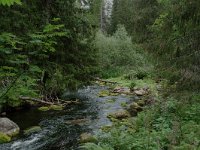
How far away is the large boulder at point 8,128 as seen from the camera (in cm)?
1098

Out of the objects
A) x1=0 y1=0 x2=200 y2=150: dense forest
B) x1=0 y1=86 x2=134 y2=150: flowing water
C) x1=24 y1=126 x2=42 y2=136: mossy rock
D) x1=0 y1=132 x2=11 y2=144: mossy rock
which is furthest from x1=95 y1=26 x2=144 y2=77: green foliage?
x1=0 y1=132 x2=11 y2=144: mossy rock

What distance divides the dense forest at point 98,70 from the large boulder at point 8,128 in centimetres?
25

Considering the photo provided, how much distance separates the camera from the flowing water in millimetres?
10055

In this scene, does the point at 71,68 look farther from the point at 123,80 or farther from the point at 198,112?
the point at 123,80

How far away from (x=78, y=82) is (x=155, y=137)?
27.5 ft

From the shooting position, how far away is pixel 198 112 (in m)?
8.78

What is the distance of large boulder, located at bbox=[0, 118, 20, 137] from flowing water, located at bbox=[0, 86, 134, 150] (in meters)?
0.31

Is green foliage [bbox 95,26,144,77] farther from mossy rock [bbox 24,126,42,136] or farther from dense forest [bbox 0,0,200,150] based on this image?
mossy rock [bbox 24,126,42,136]

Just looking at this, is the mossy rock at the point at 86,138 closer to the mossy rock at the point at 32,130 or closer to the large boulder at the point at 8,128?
the mossy rock at the point at 32,130

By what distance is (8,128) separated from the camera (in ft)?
36.8

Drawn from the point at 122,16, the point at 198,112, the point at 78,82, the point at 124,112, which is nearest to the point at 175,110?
the point at 198,112

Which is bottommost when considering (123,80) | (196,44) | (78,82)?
(123,80)

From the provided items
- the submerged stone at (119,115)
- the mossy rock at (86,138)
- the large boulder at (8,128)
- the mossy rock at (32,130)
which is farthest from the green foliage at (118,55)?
the mossy rock at (86,138)

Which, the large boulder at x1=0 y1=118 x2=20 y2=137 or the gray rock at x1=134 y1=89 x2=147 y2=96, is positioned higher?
the large boulder at x1=0 y1=118 x2=20 y2=137
